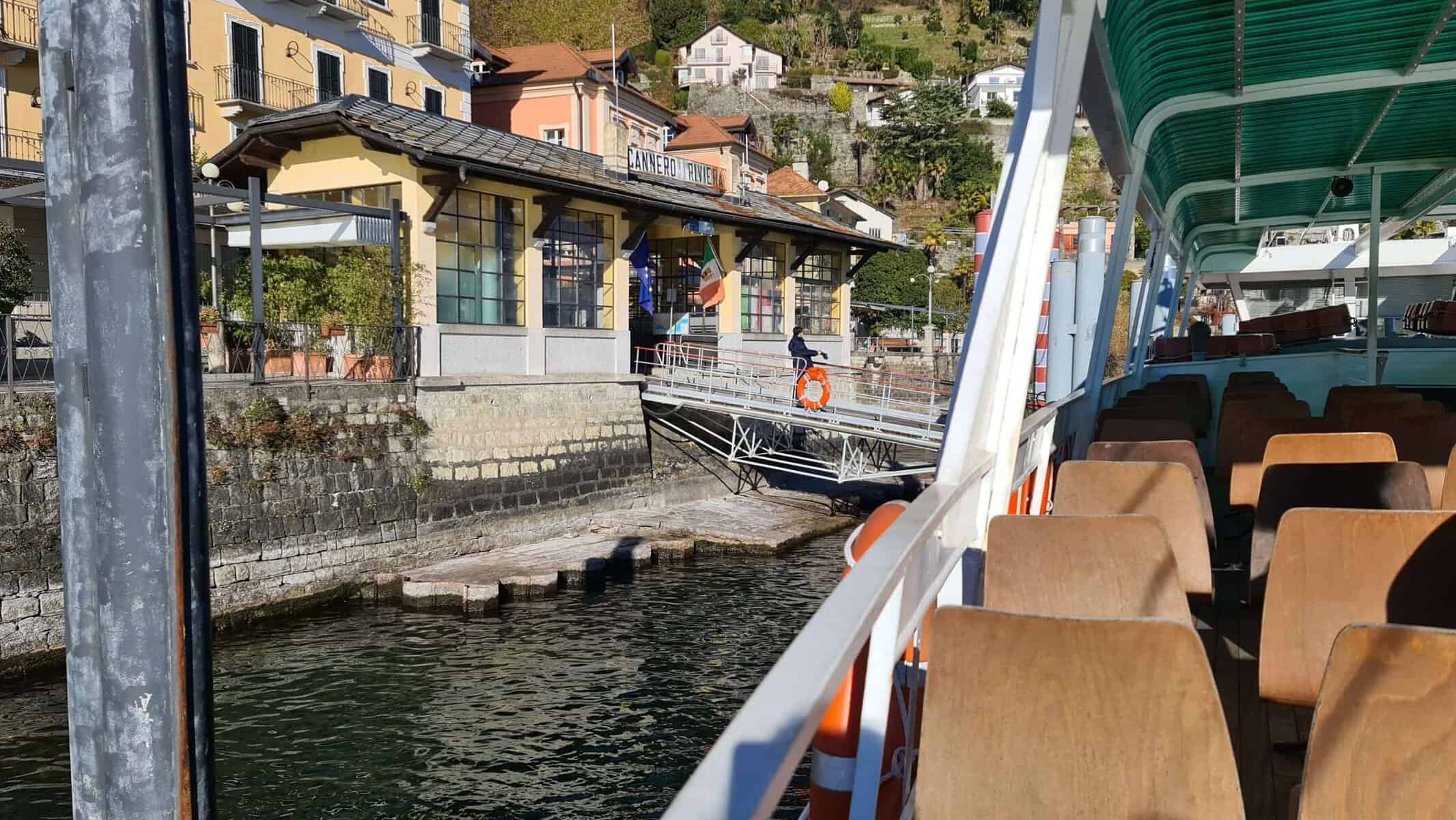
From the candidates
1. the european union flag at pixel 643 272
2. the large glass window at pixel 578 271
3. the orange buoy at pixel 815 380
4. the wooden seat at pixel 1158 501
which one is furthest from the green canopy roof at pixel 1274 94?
the european union flag at pixel 643 272

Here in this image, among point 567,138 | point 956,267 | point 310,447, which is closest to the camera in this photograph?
point 310,447

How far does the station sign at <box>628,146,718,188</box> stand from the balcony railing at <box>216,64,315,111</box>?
23.1ft

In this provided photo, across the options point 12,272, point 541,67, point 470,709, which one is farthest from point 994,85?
point 470,709

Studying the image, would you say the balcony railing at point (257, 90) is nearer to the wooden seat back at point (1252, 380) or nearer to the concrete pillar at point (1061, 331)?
the concrete pillar at point (1061, 331)

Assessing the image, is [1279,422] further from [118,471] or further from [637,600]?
[637,600]

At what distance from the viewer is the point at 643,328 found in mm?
25547

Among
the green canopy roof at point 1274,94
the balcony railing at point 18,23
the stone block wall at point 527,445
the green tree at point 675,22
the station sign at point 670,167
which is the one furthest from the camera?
the green tree at point 675,22

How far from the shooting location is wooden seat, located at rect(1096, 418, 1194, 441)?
5.66 meters

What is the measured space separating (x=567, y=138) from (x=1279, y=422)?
101ft

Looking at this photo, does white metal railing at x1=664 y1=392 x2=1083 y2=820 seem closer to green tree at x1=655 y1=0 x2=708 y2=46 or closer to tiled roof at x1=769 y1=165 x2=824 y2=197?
tiled roof at x1=769 y1=165 x2=824 y2=197

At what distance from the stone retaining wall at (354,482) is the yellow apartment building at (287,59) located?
7.09 m

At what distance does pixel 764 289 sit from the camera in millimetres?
25469

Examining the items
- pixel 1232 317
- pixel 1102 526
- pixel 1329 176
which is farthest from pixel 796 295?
pixel 1102 526

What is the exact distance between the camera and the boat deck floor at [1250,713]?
258 centimetres
